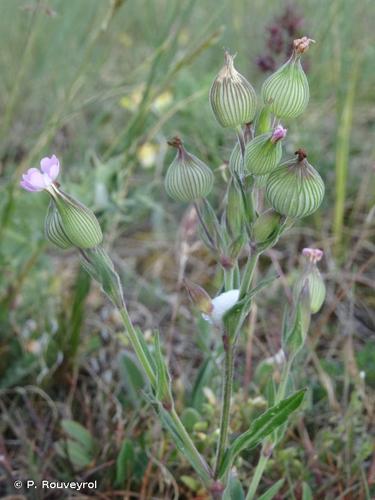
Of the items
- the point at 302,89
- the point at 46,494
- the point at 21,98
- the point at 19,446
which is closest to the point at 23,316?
the point at 19,446

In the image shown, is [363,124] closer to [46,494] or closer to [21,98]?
[21,98]

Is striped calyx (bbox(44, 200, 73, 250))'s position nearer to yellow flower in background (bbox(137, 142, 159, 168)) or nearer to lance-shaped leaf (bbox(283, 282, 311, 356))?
lance-shaped leaf (bbox(283, 282, 311, 356))

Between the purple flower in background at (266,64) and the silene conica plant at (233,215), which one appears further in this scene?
the purple flower in background at (266,64)

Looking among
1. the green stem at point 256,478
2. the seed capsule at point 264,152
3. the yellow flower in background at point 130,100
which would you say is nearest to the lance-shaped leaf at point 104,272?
the seed capsule at point 264,152

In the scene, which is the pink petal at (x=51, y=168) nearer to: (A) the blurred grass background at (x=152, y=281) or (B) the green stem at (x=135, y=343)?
(B) the green stem at (x=135, y=343)

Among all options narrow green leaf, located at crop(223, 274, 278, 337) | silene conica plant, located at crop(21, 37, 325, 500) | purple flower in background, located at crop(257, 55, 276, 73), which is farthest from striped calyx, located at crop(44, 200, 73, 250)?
purple flower in background, located at crop(257, 55, 276, 73)

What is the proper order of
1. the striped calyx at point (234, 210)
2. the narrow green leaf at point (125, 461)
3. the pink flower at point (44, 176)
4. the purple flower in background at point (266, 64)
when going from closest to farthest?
the pink flower at point (44, 176), the striped calyx at point (234, 210), the narrow green leaf at point (125, 461), the purple flower in background at point (266, 64)

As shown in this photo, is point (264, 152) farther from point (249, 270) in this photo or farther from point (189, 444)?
point (189, 444)

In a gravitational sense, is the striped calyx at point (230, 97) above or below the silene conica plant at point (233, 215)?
above
